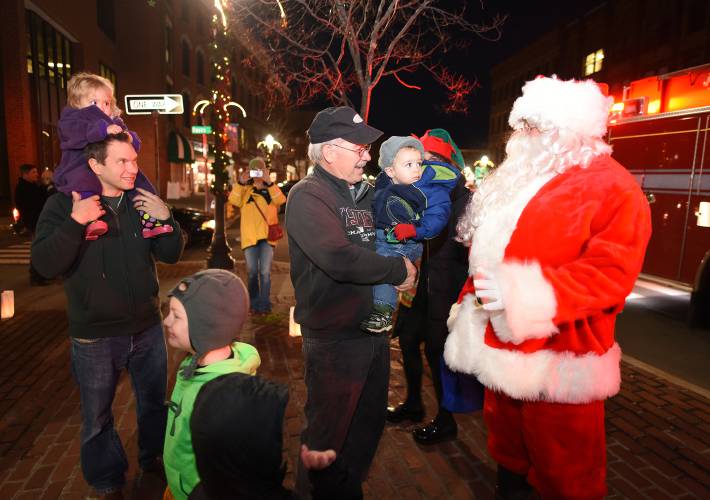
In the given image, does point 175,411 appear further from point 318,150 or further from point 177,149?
point 177,149

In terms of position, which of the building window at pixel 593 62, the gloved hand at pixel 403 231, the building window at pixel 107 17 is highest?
the building window at pixel 593 62

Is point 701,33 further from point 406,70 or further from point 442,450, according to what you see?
point 442,450

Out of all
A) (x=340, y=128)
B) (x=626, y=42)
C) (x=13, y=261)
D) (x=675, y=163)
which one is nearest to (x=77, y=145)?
(x=340, y=128)

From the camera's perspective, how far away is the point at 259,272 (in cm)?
673

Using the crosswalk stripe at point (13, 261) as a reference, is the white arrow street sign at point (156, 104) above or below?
above

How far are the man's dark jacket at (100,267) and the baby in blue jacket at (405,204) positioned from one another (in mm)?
1372

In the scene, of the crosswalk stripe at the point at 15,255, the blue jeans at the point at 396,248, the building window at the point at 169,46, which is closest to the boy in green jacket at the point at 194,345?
the blue jeans at the point at 396,248

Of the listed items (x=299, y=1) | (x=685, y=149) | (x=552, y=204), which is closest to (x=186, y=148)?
(x=299, y=1)

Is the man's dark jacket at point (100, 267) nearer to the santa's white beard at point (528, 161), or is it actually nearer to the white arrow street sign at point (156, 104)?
the santa's white beard at point (528, 161)

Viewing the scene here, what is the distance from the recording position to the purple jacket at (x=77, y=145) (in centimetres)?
254

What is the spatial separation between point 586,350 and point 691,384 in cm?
346

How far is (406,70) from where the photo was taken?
9648 millimetres

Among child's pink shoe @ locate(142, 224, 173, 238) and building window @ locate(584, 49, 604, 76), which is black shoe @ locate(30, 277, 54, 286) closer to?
child's pink shoe @ locate(142, 224, 173, 238)

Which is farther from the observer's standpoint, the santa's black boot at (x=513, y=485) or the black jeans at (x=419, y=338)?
the black jeans at (x=419, y=338)
